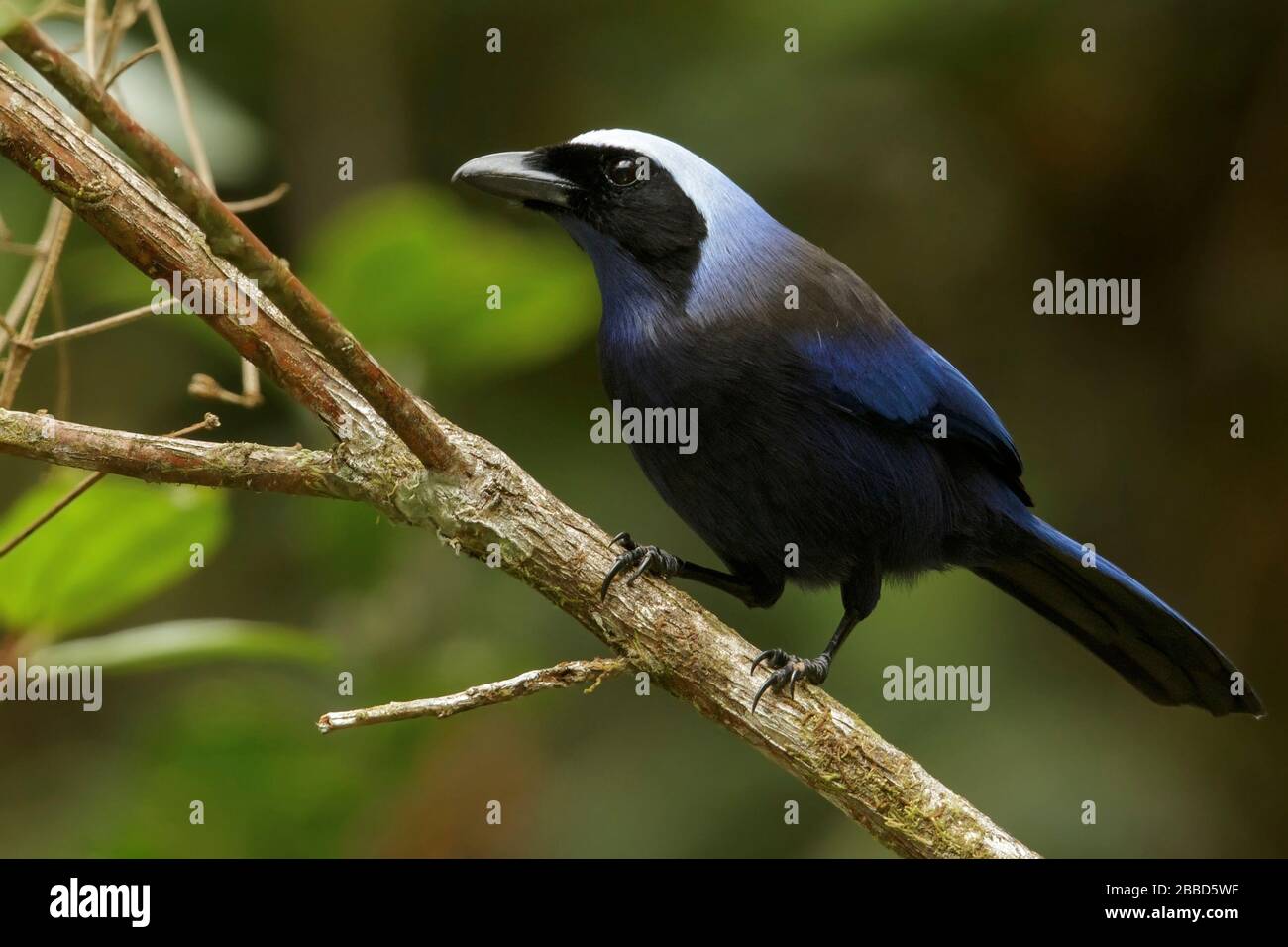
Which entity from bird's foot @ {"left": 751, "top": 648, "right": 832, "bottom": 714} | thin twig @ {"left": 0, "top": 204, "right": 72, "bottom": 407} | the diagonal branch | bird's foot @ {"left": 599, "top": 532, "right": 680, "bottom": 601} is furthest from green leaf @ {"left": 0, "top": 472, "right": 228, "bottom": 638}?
bird's foot @ {"left": 751, "top": 648, "right": 832, "bottom": 714}

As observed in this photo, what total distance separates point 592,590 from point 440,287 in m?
1.24

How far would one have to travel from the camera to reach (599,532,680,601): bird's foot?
326 cm

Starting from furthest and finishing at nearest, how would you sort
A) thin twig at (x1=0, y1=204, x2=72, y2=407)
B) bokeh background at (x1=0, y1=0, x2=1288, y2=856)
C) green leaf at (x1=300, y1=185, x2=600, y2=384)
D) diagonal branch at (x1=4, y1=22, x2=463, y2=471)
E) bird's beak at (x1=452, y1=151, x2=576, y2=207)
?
bokeh background at (x1=0, y1=0, x2=1288, y2=856)
green leaf at (x1=300, y1=185, x2=600, y2=384)
bird's beak at (x1=452, y1=151, x2=576, y2=207)
thin twig at (x1=0, y1=204, x2=72, y2=407)
diagonal branch at (x1=4, y1=22, x2=463, y2=471)

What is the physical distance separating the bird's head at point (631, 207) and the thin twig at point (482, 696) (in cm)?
106

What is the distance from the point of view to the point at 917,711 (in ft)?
17.1

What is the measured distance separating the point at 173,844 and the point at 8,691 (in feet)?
3.04

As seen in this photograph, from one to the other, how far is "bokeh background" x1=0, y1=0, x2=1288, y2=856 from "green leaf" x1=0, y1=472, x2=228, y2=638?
974 mm

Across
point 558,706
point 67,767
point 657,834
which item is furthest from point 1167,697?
point 67,767

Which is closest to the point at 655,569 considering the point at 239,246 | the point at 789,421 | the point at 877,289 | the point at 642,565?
the point at 642,565

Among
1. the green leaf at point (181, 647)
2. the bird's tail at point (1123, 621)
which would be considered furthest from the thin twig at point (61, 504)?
the bird's tail at point (1123, 621)

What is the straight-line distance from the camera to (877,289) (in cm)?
627

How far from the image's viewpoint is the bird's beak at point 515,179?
12.4 feet

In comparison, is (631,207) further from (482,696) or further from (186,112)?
(482,696)

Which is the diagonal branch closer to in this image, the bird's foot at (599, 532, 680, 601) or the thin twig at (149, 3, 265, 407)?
the bird's foot at (599, 532, 680, 601)
